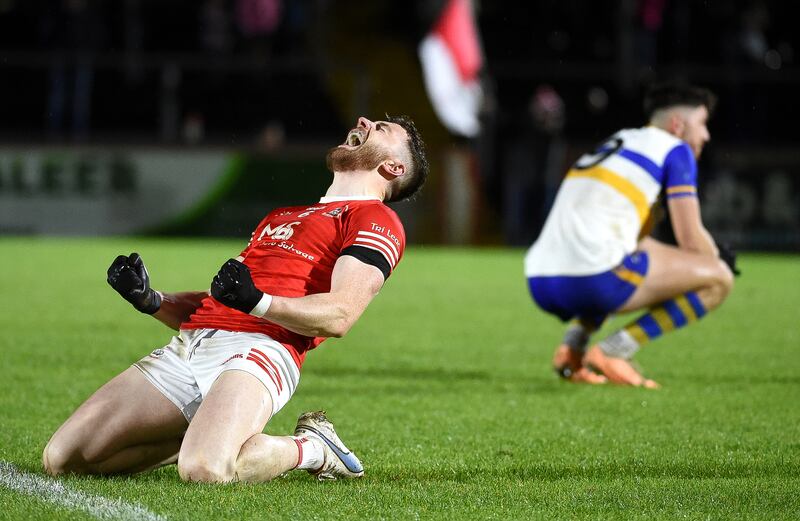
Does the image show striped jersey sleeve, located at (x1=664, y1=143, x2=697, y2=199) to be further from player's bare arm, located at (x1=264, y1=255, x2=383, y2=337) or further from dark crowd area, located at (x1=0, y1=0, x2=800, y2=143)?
dark crowd area, located at (x1=0, y1=0, x2=800, y2=143)

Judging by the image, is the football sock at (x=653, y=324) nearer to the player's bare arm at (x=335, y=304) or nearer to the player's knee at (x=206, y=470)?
the player's bare arm at (x=335, y=304)

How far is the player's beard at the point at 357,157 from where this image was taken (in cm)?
492

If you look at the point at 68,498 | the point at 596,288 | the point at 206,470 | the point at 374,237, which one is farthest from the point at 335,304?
the point at 596,288

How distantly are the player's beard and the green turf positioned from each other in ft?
3.69

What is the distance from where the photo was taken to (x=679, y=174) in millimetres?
7352

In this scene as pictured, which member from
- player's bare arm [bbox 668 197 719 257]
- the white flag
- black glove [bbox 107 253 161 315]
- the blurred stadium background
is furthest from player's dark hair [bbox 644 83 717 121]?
the white flag

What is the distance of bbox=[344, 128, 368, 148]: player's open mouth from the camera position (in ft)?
16.2

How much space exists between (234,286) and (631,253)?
151 inches

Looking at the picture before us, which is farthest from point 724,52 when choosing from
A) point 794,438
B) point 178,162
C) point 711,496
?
point 711,496

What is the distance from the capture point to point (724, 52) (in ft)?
75.9

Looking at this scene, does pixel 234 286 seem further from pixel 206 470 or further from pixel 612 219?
pixel 612 219

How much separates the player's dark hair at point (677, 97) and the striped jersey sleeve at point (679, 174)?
0.37 m

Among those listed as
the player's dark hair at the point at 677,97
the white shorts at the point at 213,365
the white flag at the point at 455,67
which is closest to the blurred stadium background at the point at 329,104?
the white flag at the point at 455,67

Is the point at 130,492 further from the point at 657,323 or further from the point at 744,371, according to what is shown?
the point at 744,371
